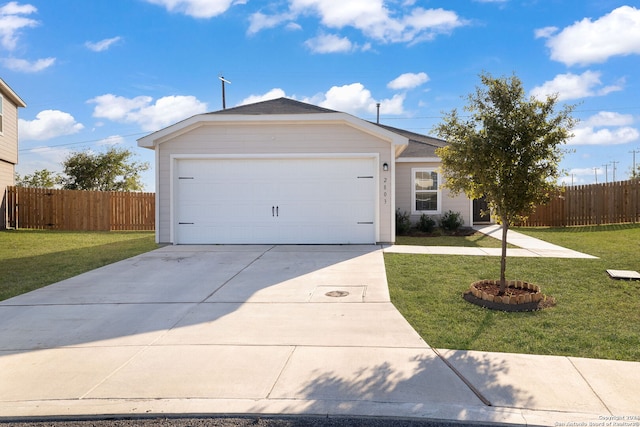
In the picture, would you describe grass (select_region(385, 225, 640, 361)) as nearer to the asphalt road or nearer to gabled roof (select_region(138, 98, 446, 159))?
the asphalt road

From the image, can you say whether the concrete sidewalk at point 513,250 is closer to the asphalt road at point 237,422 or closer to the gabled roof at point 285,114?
the gabled roof at point 285,114

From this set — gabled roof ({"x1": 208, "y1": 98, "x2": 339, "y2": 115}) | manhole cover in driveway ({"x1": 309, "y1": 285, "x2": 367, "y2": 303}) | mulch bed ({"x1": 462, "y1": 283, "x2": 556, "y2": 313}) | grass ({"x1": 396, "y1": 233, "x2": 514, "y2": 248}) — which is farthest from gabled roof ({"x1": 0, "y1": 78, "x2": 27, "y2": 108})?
mulch bed ({"x1": 462, "y1": 283, "x2": 556, "y2": 313})

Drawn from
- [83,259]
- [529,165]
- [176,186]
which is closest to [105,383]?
[529,165]

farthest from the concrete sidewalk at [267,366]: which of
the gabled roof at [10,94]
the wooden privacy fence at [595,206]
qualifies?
the gabled roof at [10,94]

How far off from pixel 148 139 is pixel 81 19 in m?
6.40

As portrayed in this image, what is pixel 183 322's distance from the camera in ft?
17.3

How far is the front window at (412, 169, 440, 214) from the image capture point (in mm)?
16250

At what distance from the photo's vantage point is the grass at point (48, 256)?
7.82 meters

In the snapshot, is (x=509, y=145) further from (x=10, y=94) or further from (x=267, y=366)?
(x=10, y=94)

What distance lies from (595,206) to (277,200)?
1352 centimetres

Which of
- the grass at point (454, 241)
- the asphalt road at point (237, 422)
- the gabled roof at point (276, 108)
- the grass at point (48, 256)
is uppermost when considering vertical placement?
the gabled roof at point (276, 108)

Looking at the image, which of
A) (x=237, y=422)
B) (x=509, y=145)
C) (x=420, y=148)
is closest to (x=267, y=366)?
(x=237, y=422)

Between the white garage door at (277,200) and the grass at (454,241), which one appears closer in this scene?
the white garage door at (277,200)

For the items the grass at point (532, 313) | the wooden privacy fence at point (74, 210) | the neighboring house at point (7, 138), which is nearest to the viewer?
the grass at point (532, 313)
